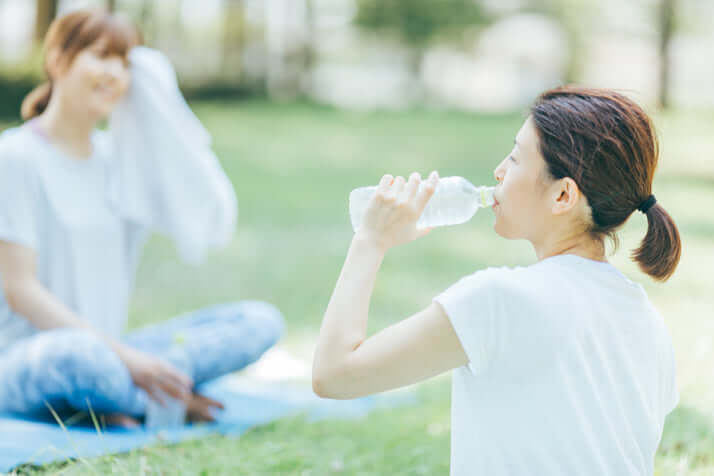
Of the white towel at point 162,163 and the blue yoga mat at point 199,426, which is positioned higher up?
the white towel at point 162,163

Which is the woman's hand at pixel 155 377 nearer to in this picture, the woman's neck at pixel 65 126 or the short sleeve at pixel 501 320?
the woman's neck at pixel 65 126

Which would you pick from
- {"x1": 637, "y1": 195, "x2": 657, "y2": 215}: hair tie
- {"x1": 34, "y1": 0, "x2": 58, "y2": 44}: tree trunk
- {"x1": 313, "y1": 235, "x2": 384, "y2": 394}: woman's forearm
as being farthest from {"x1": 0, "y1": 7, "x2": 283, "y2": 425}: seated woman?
{"x1": 34, "y1": 0, "x2": 58, "y2": 44}: tree trunk

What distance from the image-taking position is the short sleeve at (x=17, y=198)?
3117 millimetres

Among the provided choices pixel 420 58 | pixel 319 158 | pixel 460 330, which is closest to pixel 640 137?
pixel 460 330

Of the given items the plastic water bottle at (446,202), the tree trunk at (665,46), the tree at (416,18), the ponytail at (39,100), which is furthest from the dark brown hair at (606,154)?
the tree at (416,18)

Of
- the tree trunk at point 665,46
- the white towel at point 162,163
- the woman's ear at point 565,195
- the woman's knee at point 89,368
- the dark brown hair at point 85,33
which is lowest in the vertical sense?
the tree trunk at point 665,46

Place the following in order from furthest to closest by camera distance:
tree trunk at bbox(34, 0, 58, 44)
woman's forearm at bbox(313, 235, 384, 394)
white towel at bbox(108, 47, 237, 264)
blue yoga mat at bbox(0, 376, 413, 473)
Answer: tree trunk at bbox(34, 0, 58, 44) → white towel at bbox(108, 47, 237, 264) → blue yoga mat at bbox(0, 376, 413, 473) → woman's forearm at bbox(313, 235, 384, 394)

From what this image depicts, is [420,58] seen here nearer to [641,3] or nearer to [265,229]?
[641,3]

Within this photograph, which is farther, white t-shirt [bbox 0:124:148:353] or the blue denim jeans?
white t-shirt [bbox 0:124:148:353]

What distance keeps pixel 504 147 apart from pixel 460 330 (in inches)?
474

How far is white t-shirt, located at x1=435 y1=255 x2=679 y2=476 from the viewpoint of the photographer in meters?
1.58

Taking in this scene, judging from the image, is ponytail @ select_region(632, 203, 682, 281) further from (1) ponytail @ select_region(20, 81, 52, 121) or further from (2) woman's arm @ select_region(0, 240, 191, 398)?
(1) ponytail @ select_region(20, 81, 52, 121)

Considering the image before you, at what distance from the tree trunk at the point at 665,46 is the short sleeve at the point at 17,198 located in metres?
18.4

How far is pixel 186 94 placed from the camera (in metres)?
15.3
